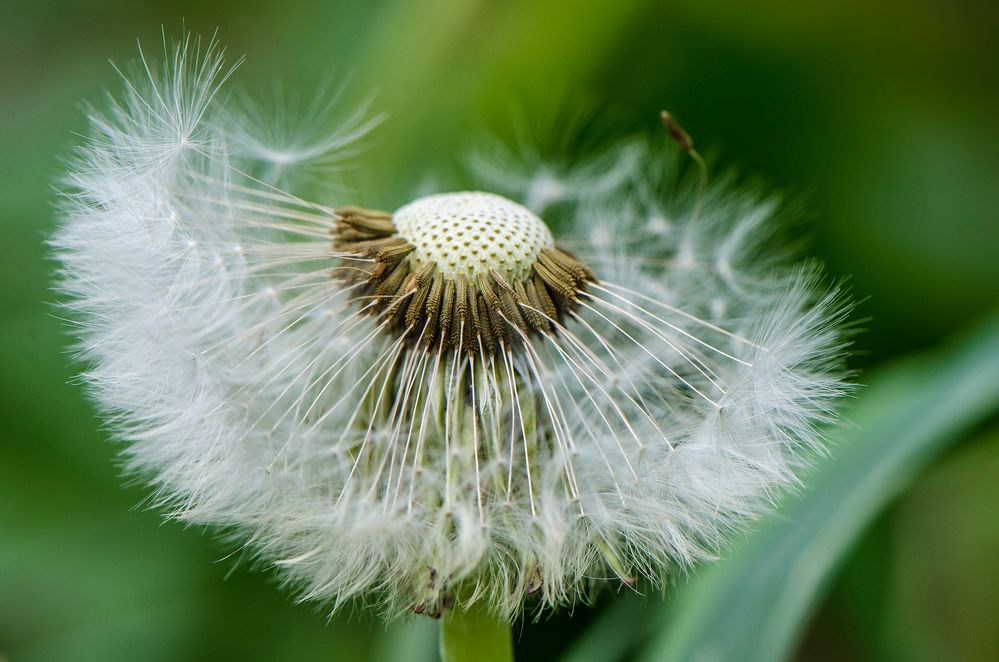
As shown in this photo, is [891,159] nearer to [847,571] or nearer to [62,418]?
[847,571]

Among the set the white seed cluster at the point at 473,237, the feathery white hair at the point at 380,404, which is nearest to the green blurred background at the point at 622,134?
the feathery white hair at the point at 380,404

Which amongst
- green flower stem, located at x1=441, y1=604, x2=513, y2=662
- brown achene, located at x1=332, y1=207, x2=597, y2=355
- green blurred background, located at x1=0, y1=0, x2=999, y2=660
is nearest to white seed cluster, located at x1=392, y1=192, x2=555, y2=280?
brown achene, located at x1=332, y1=207, x2=597, y2=355

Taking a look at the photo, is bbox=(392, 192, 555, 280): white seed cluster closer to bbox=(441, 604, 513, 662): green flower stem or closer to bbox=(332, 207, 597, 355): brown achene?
bbox=(332, 207, 597, 355): brown achene

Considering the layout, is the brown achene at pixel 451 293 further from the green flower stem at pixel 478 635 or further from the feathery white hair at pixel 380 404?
the green flower stem at pixel 478 635

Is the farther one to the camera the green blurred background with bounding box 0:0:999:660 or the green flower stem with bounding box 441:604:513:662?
the green blurred background with bounding box 0:0:999:660

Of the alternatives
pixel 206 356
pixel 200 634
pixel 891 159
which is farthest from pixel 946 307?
pixel 200 634

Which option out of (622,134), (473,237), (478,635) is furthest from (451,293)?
(622,134)
